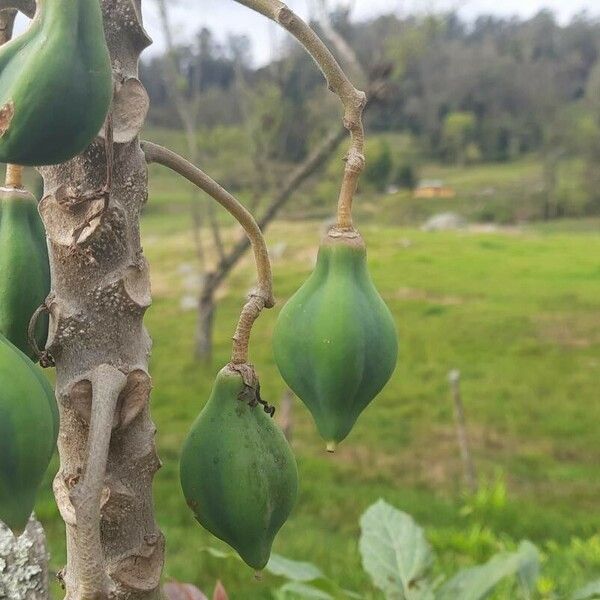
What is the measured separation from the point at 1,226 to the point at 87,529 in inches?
14.0

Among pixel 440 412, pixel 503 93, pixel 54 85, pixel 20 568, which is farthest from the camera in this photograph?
pixel 503 93

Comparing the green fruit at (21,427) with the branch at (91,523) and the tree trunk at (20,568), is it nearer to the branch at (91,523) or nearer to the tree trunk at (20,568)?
the branch at (91,523)

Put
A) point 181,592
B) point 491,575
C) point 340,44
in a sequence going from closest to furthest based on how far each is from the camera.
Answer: point 181,592, point 491,575, point 340,44

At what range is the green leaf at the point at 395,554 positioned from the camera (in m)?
1.94

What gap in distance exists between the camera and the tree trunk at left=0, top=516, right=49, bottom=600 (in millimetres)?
1246

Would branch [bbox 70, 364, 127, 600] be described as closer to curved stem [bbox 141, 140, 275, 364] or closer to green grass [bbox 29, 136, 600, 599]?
curved stem [bbox 141, 140, 275, 364]

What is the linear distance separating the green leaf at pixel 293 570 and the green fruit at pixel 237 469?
1.15 meters

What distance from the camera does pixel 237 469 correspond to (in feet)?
2.76

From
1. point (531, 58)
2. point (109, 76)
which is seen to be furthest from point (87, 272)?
point (531, 58)

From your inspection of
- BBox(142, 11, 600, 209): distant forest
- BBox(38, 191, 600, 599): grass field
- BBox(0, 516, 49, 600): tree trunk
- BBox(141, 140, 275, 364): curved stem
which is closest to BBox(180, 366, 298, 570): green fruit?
BBox(141, 140, 275, 364): curved stem

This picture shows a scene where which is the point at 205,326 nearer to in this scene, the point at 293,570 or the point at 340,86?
the point at 293,570

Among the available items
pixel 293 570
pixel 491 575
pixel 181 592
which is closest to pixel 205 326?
pixel 293 570

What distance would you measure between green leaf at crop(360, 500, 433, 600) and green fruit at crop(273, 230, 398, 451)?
3.68 feet

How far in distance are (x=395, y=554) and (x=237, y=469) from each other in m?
1.30
